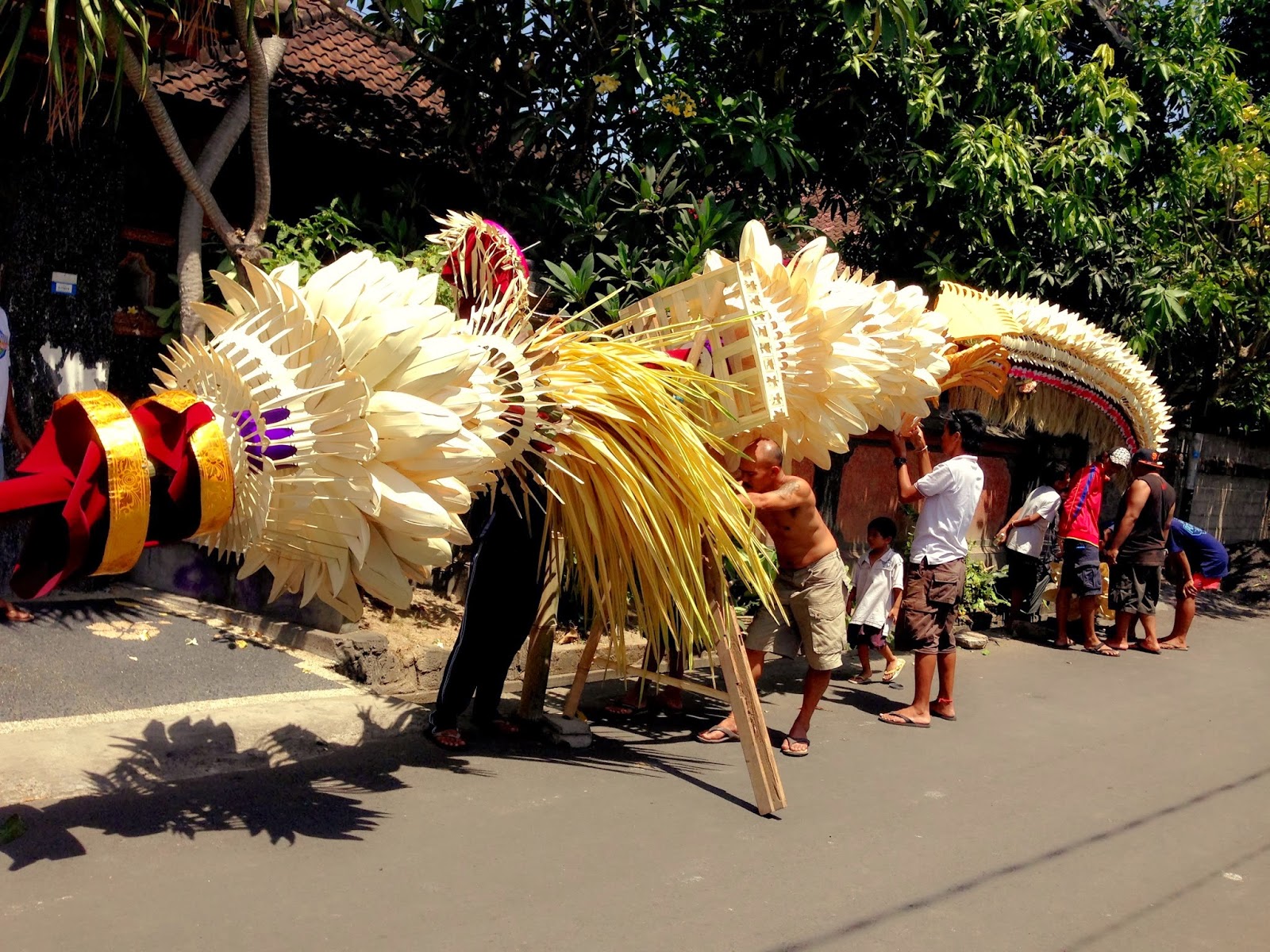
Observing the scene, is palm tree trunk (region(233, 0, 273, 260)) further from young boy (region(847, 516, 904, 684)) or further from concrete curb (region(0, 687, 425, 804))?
young boy (region(847, 516, 904, 684))

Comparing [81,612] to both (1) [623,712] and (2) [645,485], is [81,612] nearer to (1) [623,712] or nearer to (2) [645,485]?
(1) [623,712]

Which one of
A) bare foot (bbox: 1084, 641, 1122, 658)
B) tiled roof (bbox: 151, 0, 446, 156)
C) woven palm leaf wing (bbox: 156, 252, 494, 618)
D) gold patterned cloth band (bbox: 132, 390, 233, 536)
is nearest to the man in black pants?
woven palm leaf wing (bbox: 156, 252, 494, 618)

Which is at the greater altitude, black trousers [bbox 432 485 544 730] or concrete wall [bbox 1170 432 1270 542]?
concrete wall [bbox 1170 432 1270 542]

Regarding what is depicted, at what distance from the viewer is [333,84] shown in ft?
24.6

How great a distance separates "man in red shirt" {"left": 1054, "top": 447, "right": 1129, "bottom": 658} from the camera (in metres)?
8.45

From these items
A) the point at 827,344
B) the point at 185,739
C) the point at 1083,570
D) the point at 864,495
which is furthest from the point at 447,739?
the point at 1083,570

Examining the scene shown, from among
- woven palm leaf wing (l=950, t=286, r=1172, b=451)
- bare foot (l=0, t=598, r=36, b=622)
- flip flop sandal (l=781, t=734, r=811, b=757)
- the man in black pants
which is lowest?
bare foot (l=0, t=598, r=36, b=622)

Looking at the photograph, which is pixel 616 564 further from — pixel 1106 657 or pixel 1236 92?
pixel 1236 92

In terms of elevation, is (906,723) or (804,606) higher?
(804,606)

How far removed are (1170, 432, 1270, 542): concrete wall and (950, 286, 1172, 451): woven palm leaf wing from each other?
18.1 ft

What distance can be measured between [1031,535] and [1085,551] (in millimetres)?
408

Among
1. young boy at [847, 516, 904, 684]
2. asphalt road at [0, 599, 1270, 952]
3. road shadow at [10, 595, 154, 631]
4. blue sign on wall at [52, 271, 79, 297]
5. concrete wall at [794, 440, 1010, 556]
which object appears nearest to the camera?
asphalt road at [0, 599, 1270, 952]

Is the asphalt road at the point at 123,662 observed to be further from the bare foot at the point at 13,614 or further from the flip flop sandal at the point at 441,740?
the flip flop sandal at the point at 441,740

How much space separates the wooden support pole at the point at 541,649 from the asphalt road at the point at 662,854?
246 mm
